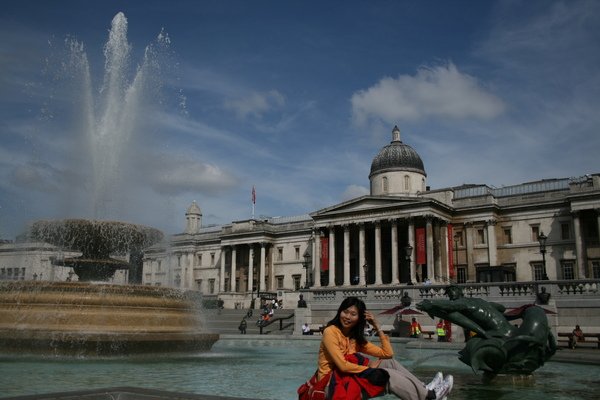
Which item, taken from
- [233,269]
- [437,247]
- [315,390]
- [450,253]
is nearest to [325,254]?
[437,247]

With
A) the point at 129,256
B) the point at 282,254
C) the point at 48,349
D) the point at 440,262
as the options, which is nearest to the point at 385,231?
the point at 440,262

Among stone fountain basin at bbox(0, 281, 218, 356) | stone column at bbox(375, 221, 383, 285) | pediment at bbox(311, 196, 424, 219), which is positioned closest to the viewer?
stone fountain basin at bbox(0, 281, 218, 356)

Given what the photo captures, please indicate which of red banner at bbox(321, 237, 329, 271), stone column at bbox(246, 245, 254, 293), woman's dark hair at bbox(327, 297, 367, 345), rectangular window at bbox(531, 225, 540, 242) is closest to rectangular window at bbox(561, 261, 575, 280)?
rectangular window at bbox(531, 225, 540, 242)

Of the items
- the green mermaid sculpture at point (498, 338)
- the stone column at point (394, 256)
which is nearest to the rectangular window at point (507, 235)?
the stone column at point (394, 256)

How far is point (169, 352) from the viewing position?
1261cm

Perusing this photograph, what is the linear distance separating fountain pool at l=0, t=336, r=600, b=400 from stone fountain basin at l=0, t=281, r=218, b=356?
0.87ft

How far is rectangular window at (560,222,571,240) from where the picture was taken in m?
53.9

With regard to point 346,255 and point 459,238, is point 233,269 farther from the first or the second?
point 459,238

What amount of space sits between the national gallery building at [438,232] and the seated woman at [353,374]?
41.7m

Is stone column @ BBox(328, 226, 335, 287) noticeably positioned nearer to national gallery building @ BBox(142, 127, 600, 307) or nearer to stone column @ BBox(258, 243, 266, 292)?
national gallery building @ BBox(142, 127, 600, 307)

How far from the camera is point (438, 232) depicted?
5772 cm

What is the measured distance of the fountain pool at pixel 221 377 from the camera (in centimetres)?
820

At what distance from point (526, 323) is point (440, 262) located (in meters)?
49.4

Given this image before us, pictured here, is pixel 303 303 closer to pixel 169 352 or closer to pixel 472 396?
pixel 169 352
